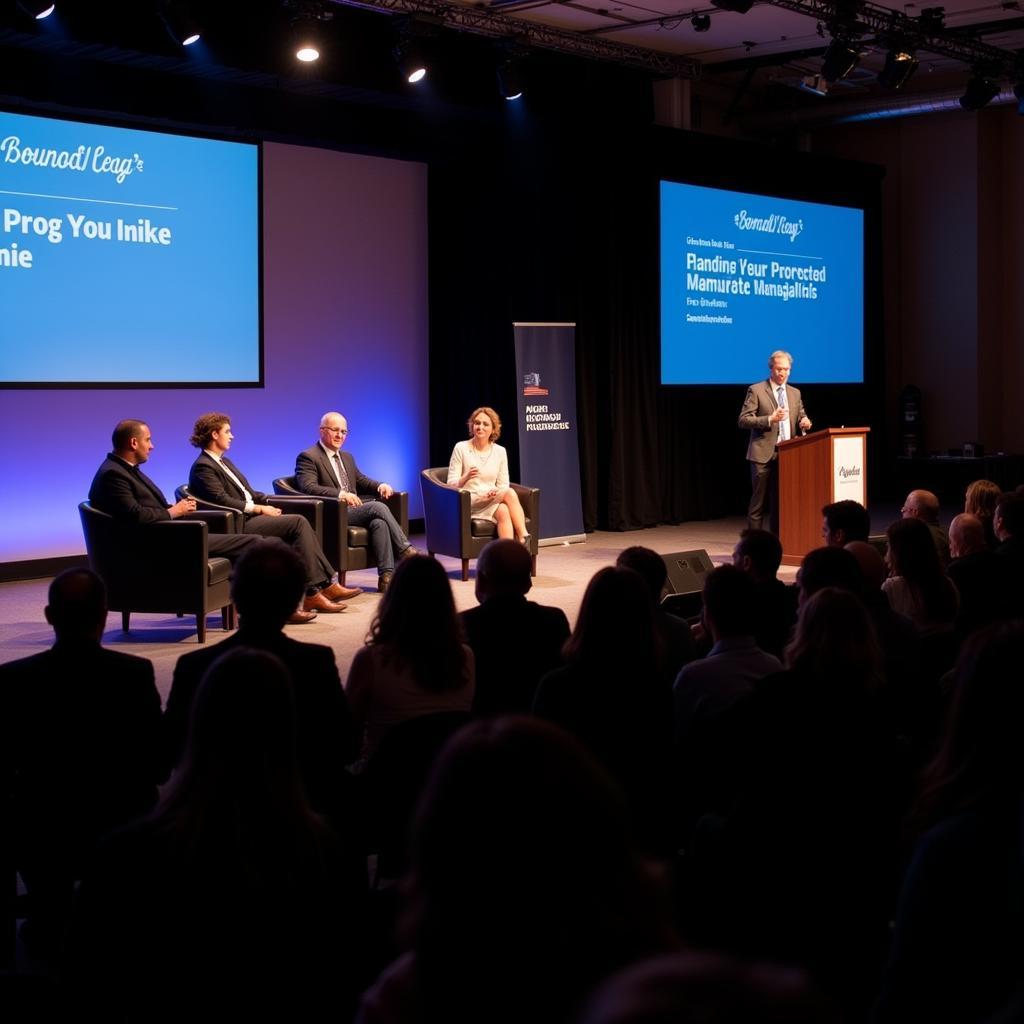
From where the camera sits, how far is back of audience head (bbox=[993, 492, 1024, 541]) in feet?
17.7

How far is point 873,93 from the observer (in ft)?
45.6

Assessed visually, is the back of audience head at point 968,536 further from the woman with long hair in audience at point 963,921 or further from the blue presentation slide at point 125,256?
the blue presentation slide at point 125,256

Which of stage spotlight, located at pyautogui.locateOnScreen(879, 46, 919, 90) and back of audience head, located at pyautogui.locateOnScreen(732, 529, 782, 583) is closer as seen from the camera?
back of audience head, located at pyautogui.locateOnScreen(732, 529, 782, 583)

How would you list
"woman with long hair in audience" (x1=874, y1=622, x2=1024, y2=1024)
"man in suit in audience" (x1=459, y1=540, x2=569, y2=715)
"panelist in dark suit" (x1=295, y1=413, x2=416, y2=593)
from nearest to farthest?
1. "woman with long hair in audience" (x1=874, y1=622, x2=1024, y2=1024)
2. "man in suit in audience" (x1=459, y1=540, x2=569, y2=715)
3. "panelist in dark suit" (x1=295, y1=413, x2=416, y2=593)

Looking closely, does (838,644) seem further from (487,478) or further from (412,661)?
(487,478)

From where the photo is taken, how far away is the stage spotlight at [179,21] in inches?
314

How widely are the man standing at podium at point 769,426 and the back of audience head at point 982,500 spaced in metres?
3.50

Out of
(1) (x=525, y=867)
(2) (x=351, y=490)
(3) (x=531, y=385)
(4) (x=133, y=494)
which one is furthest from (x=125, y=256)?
(1) (x=525, y=867)

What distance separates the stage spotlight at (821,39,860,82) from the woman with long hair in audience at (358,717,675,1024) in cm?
988

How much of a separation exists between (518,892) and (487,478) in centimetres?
833

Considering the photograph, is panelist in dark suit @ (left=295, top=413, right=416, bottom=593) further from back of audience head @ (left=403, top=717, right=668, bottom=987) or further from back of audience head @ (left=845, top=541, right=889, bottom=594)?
back of audience head @ (left=403, top=717, right=668, bottom=987)

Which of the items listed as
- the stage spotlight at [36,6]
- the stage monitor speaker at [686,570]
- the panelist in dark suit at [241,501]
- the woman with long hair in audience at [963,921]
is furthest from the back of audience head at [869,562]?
the stage spotlight at [36,6]

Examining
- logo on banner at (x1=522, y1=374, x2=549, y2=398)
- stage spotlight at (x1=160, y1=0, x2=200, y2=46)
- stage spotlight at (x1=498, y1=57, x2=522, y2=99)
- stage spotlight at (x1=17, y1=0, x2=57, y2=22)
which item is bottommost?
logo on banner at (x1=522, y1=374, x2=549, y2=398)

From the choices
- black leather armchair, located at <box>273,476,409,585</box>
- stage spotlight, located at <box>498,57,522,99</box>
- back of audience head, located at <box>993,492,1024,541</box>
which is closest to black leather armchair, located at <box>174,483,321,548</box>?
black leather armchair, located at <box>273,476,409,585</box>
